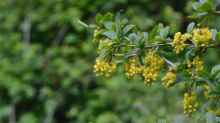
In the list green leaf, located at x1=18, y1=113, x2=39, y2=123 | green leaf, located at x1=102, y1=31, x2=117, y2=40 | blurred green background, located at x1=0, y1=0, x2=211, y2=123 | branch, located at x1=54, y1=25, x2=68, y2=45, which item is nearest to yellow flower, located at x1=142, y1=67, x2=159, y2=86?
green leaf, located at x1=102, y1=31, x2=117, y2=40

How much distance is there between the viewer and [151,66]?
1.28 m

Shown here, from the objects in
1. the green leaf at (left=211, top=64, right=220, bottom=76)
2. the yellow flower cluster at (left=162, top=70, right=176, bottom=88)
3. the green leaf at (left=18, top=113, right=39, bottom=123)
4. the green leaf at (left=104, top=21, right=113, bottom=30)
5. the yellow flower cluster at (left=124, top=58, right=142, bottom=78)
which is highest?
the green leaf at (left=104, top=21, right=113, bottom=30)

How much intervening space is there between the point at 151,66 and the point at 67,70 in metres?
2.26

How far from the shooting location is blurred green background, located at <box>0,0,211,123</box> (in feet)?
11.1

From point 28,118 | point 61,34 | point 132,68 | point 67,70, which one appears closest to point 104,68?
point 132,68

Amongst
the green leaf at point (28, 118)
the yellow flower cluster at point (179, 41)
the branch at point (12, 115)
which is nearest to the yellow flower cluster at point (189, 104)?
the yellow flower cluster at point (179, 41)

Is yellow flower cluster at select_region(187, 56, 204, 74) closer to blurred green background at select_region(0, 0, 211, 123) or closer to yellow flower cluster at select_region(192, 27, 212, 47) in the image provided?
yellow flower cluster at select_region(192, 27, 212, 47)

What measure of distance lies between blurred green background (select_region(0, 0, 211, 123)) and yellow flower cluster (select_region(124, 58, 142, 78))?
2024mm

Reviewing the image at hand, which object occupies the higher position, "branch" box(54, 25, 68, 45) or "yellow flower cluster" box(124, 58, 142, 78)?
"yellow flower cluster" box(124, 58, 142, 78)

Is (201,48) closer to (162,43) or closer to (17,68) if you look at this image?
(162,43)

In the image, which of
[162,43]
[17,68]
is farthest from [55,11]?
[162,43]

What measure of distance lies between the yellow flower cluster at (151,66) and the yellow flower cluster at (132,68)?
0.02 meters

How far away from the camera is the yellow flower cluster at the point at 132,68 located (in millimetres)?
1290

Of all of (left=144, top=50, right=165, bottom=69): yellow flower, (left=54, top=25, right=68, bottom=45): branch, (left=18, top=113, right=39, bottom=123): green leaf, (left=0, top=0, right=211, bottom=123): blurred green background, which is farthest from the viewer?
(left=54, top=25, right=68, bottom=45): branch
